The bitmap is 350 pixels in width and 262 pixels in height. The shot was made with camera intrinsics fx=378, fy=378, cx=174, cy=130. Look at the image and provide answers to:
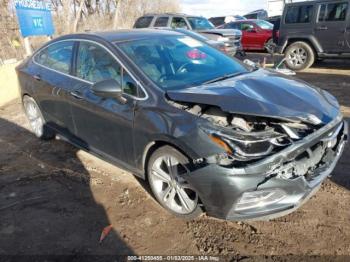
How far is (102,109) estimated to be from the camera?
13.3ft

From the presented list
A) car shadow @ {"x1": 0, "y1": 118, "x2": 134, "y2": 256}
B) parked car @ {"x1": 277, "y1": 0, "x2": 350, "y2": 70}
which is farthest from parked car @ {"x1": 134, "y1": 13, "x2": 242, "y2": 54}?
car shadow @ {"x1": 0, "y1": 118, "x2": 134, "y2": 256}

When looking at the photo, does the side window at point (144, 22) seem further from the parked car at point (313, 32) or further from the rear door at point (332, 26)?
the rear door at point (332, 26)

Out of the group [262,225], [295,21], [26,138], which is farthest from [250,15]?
[262,225]

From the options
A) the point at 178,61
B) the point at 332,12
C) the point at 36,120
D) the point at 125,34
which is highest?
the point at 125,34

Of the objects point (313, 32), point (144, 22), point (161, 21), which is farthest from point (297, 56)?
point (144, 22)

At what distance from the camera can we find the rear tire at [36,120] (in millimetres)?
5738

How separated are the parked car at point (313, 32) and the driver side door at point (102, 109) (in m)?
7.94

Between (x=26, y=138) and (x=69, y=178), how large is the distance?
206 centimetres

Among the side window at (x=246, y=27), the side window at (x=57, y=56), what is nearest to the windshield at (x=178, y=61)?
the side window at (x=57, y=56)

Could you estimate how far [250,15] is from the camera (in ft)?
94.9

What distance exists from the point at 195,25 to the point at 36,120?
28.0 feet

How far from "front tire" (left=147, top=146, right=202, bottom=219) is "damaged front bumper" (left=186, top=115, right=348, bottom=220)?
22 centimetres

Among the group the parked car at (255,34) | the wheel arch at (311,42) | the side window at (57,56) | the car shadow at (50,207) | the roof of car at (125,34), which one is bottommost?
the parked car at (255,34)

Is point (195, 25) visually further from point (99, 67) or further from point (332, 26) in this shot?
point (99, 67)
